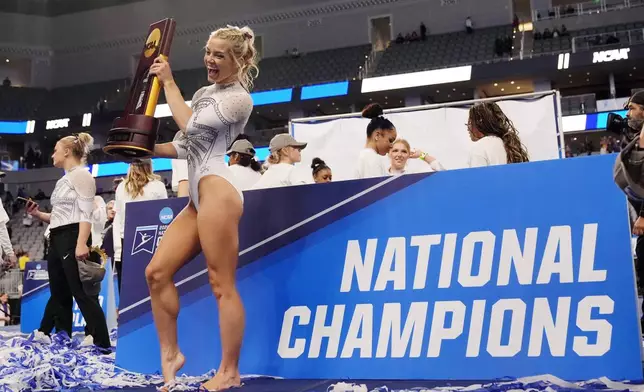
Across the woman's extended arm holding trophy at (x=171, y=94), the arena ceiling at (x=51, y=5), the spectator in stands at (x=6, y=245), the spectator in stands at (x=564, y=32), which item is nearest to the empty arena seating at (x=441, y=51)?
the spectator in stands at (x=564, y=32)

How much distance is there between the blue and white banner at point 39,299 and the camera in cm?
663

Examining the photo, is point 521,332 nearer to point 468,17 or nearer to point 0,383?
point 0,383

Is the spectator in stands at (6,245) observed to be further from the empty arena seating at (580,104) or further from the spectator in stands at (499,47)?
the spectator in stands at (499,47)

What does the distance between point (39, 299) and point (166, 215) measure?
15.6ft

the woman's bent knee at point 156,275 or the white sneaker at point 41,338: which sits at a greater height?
the woman's bent knee at point 156,275

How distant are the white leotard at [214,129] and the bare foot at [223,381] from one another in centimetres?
70

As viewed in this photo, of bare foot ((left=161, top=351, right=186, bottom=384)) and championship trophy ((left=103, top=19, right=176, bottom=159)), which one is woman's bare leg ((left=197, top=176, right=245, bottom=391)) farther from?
championship trophy ((left=103, top=19, right=176, bottom=159))

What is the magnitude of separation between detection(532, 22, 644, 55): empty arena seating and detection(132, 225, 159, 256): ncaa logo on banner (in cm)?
1815

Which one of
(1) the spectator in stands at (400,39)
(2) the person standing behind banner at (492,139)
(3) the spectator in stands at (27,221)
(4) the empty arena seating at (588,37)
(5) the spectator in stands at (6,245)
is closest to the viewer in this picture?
(2) the person standing behind banner at (492,139)

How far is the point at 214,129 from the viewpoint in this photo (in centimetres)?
258

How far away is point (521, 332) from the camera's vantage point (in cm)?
249

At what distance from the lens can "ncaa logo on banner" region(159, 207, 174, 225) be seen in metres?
3.30

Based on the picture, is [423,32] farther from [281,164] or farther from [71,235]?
[71,235]

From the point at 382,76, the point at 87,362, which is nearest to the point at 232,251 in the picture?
the point at 87,362
